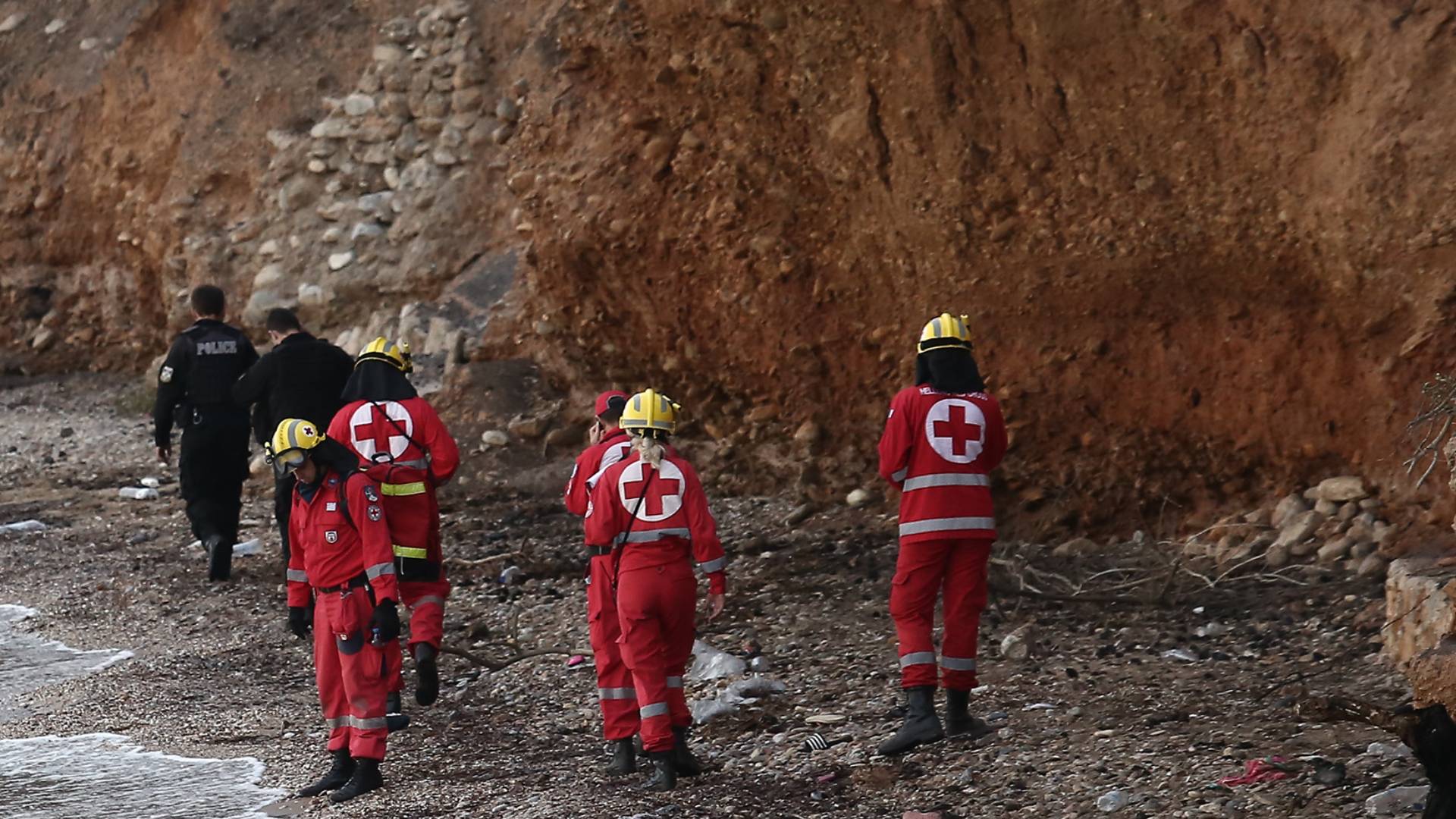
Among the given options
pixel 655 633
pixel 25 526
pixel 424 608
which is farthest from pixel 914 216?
pixel 25 526

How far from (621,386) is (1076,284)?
4.43 meters

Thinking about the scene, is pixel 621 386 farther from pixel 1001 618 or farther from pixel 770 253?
pixel 1001 618

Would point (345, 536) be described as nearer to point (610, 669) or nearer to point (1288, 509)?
point (610, 669)

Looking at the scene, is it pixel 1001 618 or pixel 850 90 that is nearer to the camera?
pixel 1001 618

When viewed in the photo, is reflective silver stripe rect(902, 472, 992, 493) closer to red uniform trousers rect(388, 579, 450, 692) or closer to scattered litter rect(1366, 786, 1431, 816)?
scattered litter rect(1366, 786, 1431, 816)

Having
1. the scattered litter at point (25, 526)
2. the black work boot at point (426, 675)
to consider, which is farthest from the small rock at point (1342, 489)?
the scattered litter at point (25, 526)

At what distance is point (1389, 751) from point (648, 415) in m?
2.96

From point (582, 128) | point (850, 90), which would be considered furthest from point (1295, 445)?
point (582, 128)

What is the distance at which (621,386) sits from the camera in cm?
1363

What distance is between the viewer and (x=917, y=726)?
7016 mm

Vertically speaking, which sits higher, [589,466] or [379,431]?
[379,431]

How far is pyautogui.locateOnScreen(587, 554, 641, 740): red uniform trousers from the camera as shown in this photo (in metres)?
7.18

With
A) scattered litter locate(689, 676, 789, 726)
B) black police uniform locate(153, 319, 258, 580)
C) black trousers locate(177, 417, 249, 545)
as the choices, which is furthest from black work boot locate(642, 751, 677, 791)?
black trousers locate(177, 417, 249, 545)

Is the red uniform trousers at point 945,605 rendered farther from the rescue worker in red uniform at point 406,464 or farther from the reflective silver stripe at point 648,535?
the rescue worker in red uniform at point 406,464
